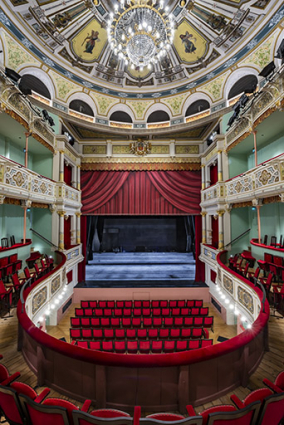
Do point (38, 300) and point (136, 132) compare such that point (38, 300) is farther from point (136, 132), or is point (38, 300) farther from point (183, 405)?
point (136, 132)

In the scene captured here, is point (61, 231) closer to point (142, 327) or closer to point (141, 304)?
point (141, 304)

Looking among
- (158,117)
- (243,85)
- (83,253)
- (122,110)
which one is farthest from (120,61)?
(83,253)

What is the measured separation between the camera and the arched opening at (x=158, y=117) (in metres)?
11.0

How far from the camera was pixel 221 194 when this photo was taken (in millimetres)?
8875

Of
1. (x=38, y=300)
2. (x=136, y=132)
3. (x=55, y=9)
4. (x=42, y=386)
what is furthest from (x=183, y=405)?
(x=55, y=9)

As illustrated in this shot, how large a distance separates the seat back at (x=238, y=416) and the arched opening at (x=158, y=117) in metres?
11.6

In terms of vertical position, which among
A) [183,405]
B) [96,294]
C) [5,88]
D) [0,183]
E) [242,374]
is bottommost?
[96,294]

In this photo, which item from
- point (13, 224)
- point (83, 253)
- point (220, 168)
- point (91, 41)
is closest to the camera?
point (13, 224)

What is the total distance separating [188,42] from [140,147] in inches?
203

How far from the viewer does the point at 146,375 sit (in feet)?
8.95

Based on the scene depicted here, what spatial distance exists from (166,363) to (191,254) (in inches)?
495

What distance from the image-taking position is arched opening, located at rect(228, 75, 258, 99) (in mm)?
8156

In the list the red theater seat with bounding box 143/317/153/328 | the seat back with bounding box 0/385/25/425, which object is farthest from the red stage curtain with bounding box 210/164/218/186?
the seat back with bounding box 0/385/25/425

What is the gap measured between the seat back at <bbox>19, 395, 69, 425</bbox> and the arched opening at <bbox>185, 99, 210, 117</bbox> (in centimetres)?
1170
